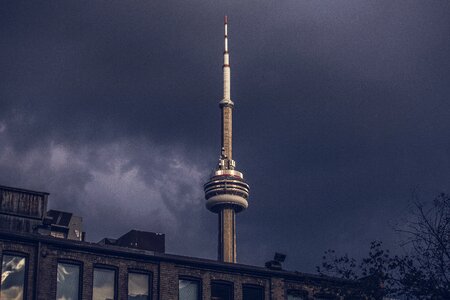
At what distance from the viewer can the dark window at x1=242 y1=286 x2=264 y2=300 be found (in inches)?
2311

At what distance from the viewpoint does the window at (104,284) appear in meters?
54.3

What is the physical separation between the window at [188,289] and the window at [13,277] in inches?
369

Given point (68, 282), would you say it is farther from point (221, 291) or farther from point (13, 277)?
point (221, 291)

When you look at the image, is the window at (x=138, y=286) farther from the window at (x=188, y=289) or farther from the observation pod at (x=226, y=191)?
the observation pod at (x=226, y=191)

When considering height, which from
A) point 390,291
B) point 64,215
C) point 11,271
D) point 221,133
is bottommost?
point 390,291

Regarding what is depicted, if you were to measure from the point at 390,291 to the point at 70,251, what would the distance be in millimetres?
19780

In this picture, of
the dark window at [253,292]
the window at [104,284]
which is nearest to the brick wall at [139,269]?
the dark window at [253,292]

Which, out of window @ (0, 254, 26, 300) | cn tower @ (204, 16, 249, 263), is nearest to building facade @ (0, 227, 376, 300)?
window @ (0, 254, 26, 300)

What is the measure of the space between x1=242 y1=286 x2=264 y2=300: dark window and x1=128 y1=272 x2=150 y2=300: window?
20.3 feet

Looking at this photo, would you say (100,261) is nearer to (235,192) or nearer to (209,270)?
(209,270)

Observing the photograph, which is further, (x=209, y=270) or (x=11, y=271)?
(x=209, y=270)

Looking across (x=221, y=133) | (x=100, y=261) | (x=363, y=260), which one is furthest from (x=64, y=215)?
(x=221, y=133)

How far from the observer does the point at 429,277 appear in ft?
135

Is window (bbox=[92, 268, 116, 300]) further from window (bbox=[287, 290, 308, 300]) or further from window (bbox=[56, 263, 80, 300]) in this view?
window (bbox=[287, 290, 308, 300])
